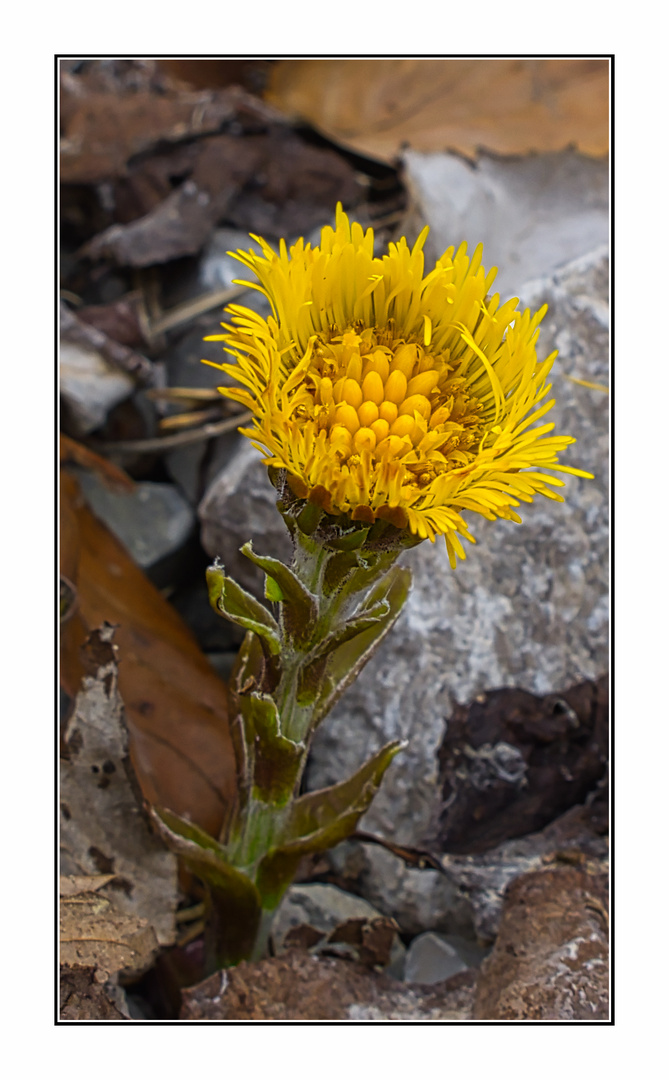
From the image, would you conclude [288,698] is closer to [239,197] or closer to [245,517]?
[245,517]

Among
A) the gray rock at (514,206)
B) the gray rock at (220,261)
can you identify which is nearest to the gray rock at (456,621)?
the gray rock at (514,206)

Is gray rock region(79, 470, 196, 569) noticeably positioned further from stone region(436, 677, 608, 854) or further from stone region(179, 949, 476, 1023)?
stone region(179, 949, 476, 1023)

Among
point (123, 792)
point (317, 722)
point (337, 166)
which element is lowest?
point (123, 792)

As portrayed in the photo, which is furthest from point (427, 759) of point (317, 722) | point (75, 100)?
point (75, 100)

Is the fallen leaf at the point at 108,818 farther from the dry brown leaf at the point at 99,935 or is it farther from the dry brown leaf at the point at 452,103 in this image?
the dry brown leaf at the point at 452,103

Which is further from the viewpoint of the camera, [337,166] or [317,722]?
[337,166]

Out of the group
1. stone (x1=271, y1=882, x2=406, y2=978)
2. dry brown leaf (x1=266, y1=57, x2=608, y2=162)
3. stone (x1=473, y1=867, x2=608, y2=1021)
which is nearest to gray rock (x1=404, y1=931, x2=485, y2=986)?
stone (x1=271, y1=882, x2=406, y2=978)

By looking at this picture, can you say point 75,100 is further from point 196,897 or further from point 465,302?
point 196,897
